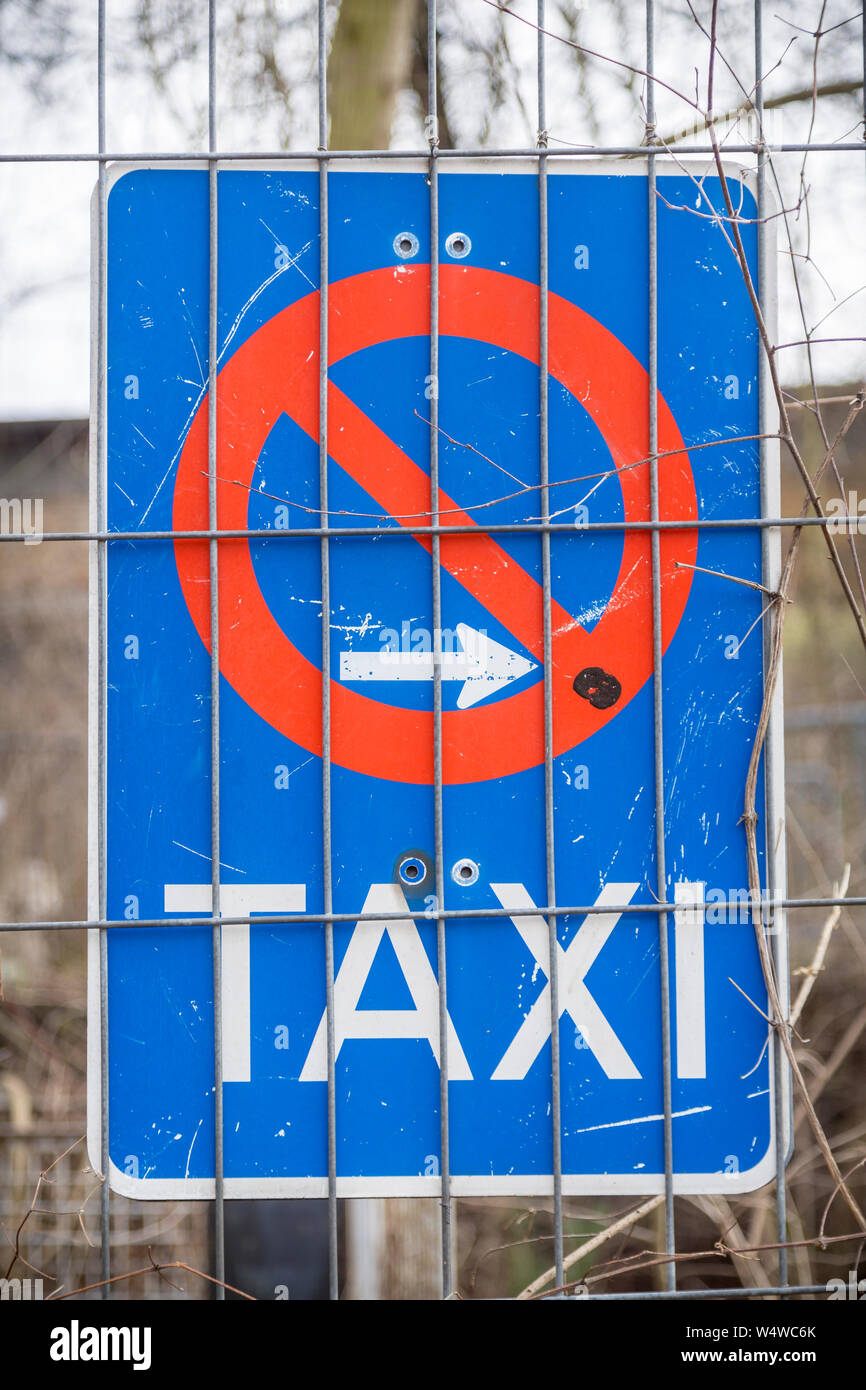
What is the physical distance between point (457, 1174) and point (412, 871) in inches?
12.6

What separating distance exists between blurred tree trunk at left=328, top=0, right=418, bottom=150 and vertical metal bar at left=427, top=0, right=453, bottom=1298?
14.4 inches

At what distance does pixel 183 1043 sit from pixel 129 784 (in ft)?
0.93

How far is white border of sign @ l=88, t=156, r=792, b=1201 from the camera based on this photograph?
38.6 inches

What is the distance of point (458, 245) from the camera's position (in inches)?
40.0

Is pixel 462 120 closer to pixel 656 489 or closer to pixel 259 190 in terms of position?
pixel 259 190

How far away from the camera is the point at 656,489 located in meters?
1.01

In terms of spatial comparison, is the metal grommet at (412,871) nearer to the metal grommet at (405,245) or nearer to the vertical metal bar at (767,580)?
the vertical metal bar at (767,580)

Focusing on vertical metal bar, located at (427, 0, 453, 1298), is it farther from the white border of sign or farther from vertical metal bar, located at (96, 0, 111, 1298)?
vertical metal bar, located at (96, 0, 111, 1298)

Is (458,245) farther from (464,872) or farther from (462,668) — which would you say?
(464,872)

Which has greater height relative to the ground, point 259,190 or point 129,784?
point 259,190

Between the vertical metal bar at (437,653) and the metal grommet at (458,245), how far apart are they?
0.02m

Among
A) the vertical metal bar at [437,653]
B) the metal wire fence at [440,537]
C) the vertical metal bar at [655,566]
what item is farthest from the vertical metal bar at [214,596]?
the vertical metal bar at [655,566]

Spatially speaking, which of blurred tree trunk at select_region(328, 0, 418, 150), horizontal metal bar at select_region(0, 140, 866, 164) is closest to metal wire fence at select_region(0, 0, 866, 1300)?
horizontal metal bar at select_region(0, 140, 866, 164)
